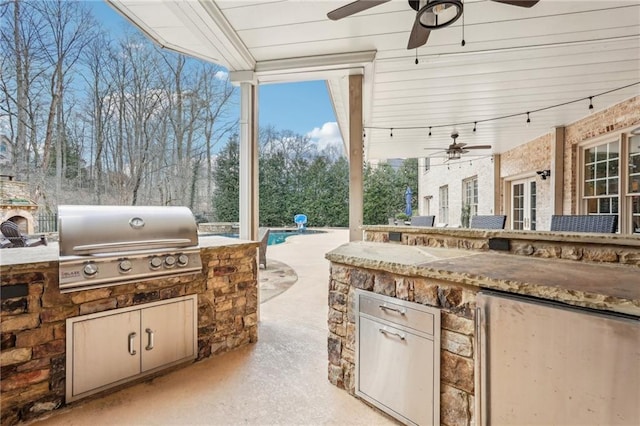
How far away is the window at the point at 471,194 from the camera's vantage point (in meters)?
8.75

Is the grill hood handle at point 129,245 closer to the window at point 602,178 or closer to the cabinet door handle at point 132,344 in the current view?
the cabinet door handle at point 132,344

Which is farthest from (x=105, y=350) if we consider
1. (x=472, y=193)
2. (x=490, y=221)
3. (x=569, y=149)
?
(x=472, y=193)

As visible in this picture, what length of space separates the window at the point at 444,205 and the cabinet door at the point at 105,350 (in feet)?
33.8

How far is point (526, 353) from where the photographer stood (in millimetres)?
1220

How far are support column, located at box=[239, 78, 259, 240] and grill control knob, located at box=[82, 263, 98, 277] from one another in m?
1.35

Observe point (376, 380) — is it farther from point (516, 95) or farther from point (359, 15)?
point (516, 95)

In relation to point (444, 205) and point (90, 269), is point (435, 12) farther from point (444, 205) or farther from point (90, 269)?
point (444, 205)

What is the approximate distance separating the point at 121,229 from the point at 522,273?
7.52 ft

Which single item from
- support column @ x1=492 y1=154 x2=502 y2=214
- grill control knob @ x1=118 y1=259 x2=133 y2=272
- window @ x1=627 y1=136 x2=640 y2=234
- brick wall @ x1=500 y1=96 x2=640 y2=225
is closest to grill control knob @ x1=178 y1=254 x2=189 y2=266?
grill control knob @ x1=118 y1=259 x2=133 y2=272

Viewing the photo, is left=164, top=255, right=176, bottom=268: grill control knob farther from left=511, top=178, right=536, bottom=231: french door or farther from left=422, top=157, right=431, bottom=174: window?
left=422, top=157, right=431, bottom=174: window

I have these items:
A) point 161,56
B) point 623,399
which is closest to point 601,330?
point 623,399

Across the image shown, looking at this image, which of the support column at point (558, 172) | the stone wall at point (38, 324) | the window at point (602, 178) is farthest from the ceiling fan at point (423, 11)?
the support column at point (558, 172)

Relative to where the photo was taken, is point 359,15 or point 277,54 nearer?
point 359,15

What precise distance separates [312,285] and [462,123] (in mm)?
3688
